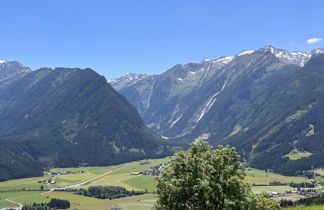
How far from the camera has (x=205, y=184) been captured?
50.2 metres

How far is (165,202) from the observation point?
180 ft

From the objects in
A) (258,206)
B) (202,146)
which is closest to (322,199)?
(258,206)

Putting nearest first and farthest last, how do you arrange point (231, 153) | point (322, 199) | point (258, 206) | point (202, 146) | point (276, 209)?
point (231, 153)
point (202, 146)
point (258, 206)
point (276, 209)
point (322, 199)

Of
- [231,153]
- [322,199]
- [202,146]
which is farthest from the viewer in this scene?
[322,199]

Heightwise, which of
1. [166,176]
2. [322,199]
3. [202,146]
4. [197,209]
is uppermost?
[202,146]

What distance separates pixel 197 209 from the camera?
167 feet

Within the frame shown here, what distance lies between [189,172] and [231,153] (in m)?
6.77

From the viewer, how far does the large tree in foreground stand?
2020 inches

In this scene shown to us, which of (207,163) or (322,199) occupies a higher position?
(207,163)

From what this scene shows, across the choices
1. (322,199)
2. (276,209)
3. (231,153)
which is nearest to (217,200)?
(231,153)

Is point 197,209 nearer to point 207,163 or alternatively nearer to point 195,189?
point 195,189

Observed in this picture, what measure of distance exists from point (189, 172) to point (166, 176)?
16.7ft

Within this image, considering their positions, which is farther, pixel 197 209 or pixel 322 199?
pixel 322 199

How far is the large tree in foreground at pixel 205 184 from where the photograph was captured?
5131 cm
